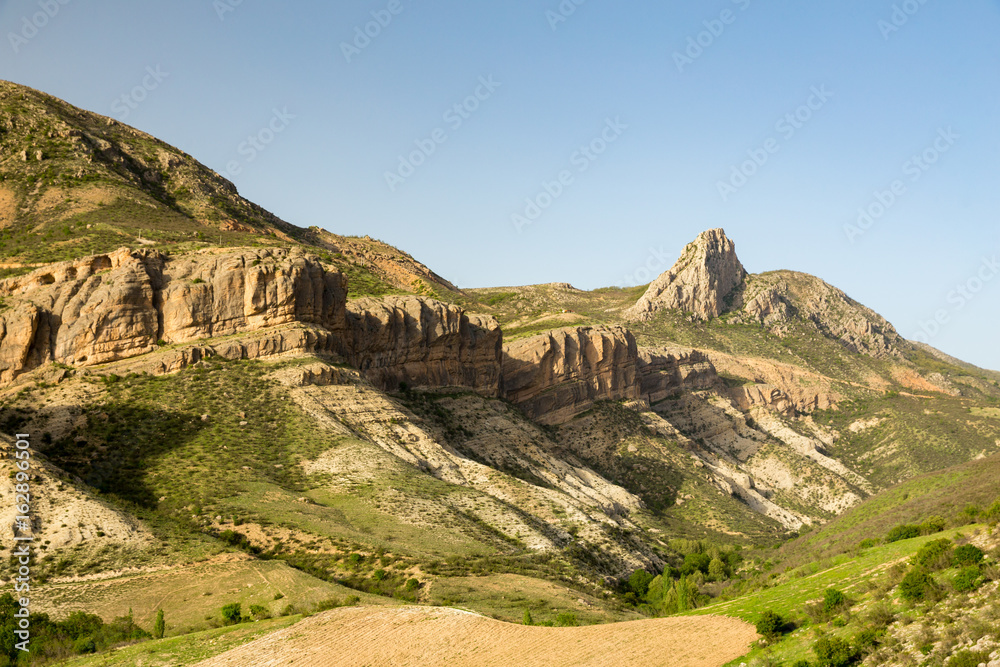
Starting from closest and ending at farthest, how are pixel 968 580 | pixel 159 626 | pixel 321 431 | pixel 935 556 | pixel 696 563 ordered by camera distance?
pixel 968 580 → pixel 935 556 → pixel 159 626 → pixel 321 431 → pixel 696 563

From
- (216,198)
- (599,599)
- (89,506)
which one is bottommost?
(599,599)

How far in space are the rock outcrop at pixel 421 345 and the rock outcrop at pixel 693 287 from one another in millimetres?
67045

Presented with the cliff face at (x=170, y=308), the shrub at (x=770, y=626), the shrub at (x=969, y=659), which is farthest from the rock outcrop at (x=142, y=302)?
the shrub at (x=969, y=659)

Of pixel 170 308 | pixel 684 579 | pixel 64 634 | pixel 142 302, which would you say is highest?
pixel 142 302

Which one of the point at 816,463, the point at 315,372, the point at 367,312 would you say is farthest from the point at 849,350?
the point at 315,372

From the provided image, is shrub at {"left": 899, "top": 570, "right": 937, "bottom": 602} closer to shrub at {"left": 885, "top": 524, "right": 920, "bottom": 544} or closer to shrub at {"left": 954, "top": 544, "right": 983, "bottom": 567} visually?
shrub at {"left": 954, "top": 544, "right": 983, "bottom": 567}

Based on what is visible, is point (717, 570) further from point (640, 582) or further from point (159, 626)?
point (159, 626)

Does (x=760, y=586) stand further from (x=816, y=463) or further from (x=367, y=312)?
(x=816, y=463)

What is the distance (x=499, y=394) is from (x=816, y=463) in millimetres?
49417

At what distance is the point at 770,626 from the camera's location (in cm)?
2706

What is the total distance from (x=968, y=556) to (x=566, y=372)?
79840mm

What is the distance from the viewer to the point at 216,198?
10106 centimetres

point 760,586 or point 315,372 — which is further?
point 315,372
